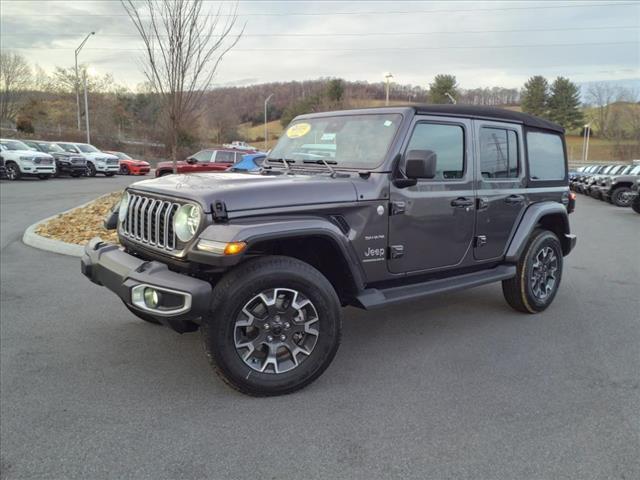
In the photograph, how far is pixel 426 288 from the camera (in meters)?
4.02

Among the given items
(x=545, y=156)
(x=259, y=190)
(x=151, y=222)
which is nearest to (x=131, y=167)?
(x=545, y=156)

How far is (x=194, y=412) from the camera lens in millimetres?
3053

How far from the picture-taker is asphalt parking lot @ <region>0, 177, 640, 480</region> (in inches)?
101

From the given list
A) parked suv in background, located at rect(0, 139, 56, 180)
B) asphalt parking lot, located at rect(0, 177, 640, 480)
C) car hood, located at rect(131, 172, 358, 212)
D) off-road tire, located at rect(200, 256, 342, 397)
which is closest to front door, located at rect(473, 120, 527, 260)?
asphalt parking lot, located at rect(0, 177, 640, 480)

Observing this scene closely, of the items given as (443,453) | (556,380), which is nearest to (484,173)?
(556,380)

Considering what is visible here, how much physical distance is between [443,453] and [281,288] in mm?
1342

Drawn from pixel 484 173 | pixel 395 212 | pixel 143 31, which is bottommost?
pixel 395 212

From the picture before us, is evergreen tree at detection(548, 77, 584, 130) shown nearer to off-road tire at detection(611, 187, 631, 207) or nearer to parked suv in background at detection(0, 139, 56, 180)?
off-road tire at detection(611, 187, 631, 207)

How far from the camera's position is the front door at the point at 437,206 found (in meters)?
3.81

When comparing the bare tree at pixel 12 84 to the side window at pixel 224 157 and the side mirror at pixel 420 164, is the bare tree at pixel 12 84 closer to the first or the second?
the side window at pixel 224 157

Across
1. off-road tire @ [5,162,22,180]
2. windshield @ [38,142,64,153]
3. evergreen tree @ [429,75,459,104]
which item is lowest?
off-road tire @ [5,162,22,180]

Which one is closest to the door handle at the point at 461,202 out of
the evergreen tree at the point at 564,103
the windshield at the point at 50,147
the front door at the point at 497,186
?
the front door at the point at 497,186

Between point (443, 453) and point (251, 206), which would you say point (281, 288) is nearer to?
point (251, 206)

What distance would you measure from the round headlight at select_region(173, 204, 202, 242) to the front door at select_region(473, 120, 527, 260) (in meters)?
2.50
